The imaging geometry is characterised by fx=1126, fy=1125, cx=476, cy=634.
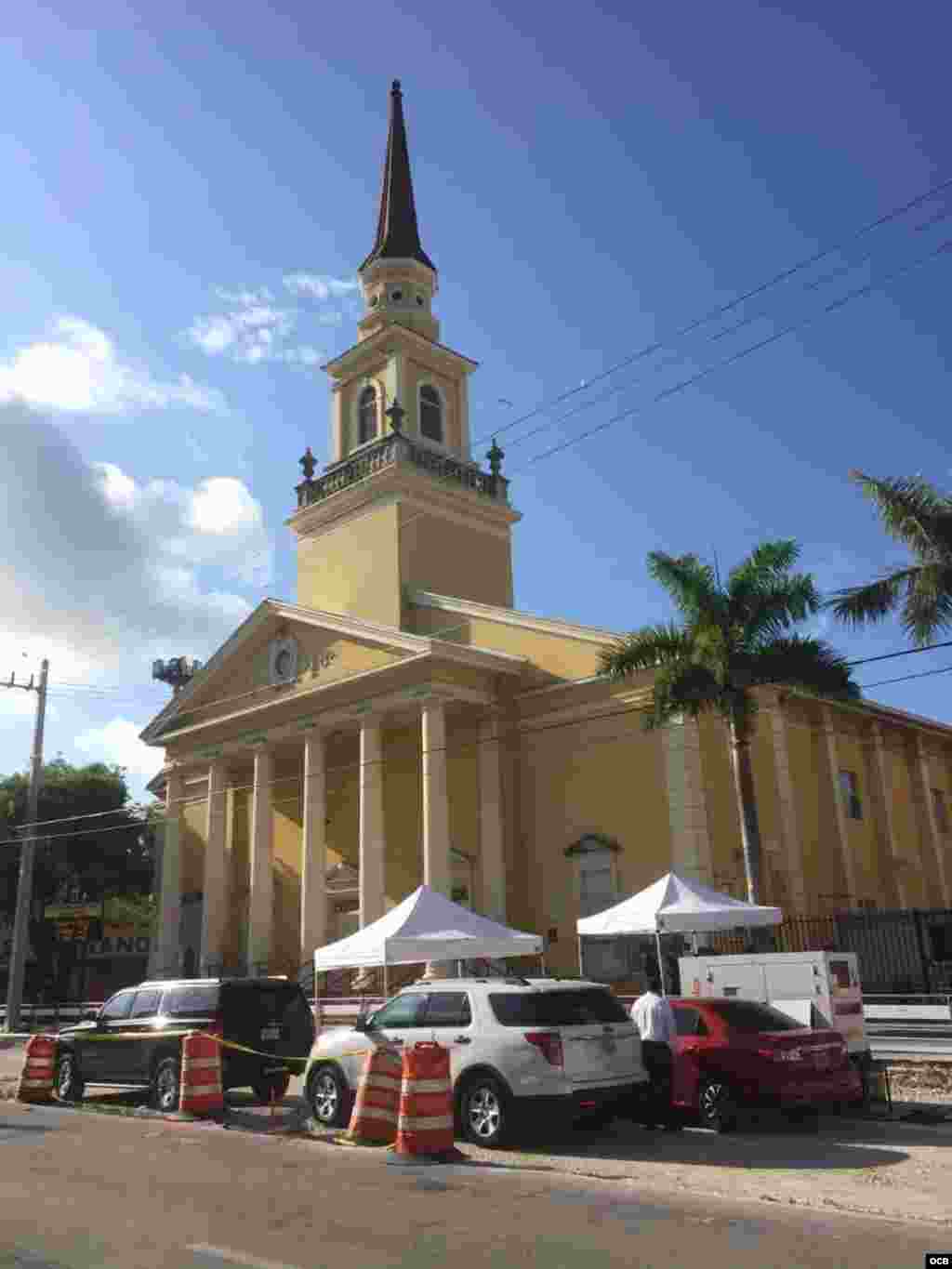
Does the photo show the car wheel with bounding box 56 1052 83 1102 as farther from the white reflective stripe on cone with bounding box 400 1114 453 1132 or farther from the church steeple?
the church steeple

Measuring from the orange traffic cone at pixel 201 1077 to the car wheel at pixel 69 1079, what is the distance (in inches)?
108

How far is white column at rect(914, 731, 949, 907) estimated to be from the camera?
3475 centimetres

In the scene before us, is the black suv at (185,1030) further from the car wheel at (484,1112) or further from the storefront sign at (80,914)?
the storefront sign at (80,914)

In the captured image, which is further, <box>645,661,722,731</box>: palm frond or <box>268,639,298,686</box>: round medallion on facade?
<box>268,639,298,686</box>: round medallion on facade

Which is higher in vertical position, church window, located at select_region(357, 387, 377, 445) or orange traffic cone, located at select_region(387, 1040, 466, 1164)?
church window, located at select_region(357, 387, 377, 445)

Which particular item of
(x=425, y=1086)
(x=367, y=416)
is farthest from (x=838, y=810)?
(x=425, y=1086)

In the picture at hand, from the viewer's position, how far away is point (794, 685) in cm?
2084

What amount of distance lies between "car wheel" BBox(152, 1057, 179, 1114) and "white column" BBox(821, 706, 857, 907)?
823 inches

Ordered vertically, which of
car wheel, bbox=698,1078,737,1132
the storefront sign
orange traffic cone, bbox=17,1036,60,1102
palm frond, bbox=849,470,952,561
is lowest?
car wheel, bbox=698,1078,737,1132

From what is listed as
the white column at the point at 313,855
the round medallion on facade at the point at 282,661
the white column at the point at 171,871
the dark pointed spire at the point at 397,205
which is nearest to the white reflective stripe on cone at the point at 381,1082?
the white column at the point at 313,855

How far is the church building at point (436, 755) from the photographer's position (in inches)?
1086

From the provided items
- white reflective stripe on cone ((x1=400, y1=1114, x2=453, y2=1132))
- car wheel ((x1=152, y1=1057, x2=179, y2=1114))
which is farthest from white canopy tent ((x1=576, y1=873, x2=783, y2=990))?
white reflective stripe on cone ((x1=400, y1=1114, x2=453, y2=1132))

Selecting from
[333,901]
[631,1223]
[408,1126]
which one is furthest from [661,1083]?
[333,901]

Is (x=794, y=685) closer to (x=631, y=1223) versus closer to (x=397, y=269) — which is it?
(x=631, y=1223)
